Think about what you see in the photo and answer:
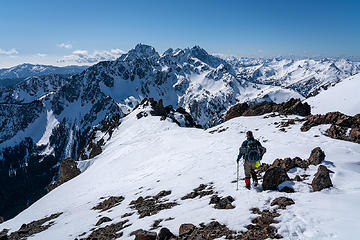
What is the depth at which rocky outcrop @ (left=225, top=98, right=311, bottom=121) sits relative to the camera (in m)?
40.6

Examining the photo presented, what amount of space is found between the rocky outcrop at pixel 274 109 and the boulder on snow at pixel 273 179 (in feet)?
103

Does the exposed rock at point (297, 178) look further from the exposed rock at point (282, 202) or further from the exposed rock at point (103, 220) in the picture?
the exposed rock at point (103, 220)

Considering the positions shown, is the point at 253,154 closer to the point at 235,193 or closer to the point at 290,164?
the point at 235,193

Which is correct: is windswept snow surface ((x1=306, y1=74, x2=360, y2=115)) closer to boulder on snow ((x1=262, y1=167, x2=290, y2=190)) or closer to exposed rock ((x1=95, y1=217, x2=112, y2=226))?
boulder on snow ((x1=262, y1=167, x2=290, y2=190))

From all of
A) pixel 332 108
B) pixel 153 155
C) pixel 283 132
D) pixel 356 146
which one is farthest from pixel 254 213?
pixel 332 108

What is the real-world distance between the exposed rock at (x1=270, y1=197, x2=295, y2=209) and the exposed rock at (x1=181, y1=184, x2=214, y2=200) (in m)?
4.58

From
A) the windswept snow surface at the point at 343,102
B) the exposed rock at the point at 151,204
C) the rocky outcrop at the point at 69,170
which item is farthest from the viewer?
the windswept snow surface at the point at 343,102

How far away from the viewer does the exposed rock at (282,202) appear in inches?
384

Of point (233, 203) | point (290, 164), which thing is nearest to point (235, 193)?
point (233, 203)

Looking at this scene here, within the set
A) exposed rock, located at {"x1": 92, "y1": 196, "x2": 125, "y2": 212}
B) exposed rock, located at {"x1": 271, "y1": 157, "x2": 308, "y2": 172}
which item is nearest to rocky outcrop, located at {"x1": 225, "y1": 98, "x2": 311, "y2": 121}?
exposed rock, located at {"x1": 271, "y1": 157, "x2": 308, "y2": 172}

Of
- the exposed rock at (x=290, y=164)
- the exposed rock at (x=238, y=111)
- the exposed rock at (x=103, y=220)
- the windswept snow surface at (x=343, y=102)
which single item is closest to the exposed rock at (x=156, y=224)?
the exposed rock at (x=103, y=220)

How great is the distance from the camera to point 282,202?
9891 mm

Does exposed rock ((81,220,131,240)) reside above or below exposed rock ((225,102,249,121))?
below

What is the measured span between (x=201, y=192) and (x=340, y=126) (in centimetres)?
1788
